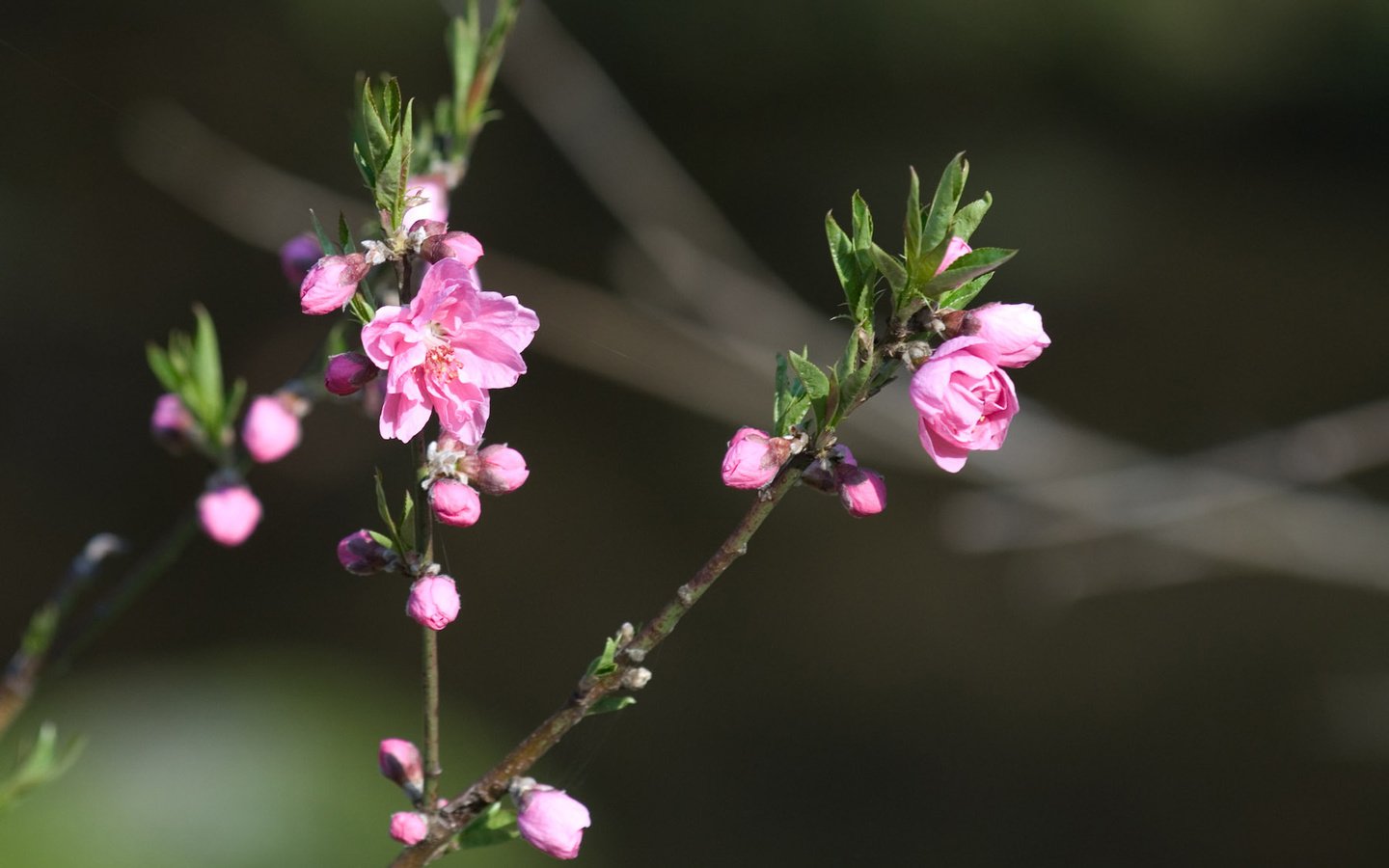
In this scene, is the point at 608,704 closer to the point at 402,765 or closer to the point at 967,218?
the point at 402,765

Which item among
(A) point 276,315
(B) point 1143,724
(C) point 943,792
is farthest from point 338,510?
(B) point 1143,724

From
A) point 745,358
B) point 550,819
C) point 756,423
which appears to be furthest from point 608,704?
point 756,423

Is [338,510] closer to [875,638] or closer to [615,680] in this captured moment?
[875,638]

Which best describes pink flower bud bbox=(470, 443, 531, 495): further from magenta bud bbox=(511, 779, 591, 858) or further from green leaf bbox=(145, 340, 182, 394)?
green leaf bbox=(145, 340, 182, 394)

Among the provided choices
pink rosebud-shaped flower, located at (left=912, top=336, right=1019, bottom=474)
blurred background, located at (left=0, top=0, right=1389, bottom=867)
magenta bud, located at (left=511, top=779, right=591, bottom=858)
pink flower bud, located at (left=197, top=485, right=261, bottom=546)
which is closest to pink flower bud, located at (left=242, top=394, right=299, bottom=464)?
pink flower bud, located at (left=197, top=485, right=261, bottom=546)

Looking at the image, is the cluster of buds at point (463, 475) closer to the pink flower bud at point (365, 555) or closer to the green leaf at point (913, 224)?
the pink flower bud at point (365, 555)

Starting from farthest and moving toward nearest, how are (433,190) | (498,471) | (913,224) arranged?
(433,190) → (498,471) → (913,224)
